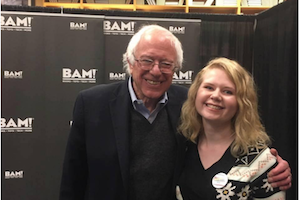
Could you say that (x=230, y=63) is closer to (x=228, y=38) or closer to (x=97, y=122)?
(x=97, y=122)

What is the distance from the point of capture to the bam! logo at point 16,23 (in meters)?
2.52

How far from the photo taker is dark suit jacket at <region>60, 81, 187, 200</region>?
1.40m

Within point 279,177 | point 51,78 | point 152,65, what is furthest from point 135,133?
point 51,78

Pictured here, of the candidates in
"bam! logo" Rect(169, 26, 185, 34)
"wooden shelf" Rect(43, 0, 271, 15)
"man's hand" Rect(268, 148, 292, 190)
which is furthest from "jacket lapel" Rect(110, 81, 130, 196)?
"wooden shelf" Rect(43, 0, 271, 15)

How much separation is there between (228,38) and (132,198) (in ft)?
7.39

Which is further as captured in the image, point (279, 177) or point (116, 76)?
point (116, 76)

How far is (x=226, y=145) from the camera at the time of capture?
1340 mm

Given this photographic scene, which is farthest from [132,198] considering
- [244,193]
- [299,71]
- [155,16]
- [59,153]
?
[155,16]

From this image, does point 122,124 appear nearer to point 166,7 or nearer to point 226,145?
point 226,145

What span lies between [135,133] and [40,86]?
1.53 m

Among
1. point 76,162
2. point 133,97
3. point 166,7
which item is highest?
point 166,7

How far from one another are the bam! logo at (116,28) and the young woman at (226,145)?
1.47 meters

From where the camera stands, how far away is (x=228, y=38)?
3.05 m

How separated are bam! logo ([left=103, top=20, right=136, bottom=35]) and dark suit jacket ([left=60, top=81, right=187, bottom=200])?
1.32 meters
